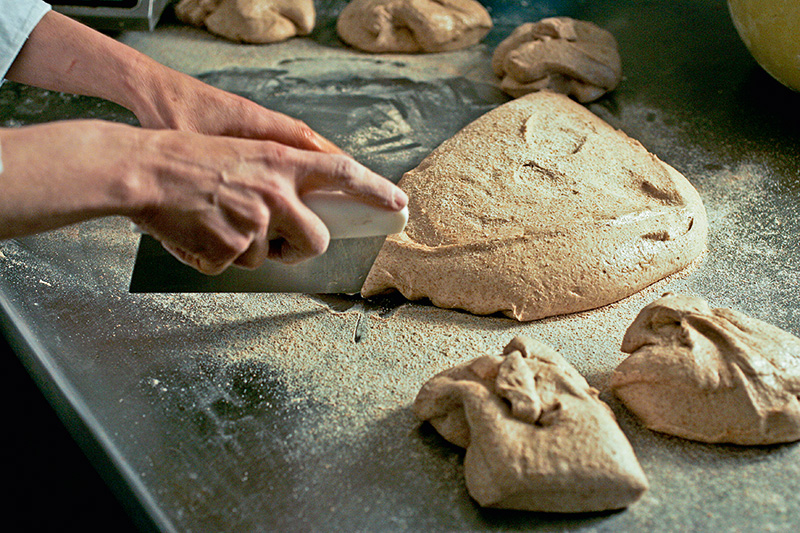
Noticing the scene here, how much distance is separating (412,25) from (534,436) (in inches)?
81.5

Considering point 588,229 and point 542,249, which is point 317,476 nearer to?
point 542,249

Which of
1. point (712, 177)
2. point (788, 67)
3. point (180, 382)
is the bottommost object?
point (180, 382)

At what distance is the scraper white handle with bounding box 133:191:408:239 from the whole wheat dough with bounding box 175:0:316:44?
181 centimetres

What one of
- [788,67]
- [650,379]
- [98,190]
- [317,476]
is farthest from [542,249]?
[788,67]

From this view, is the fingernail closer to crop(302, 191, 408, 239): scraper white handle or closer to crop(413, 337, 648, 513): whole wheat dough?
crop(302, 191, 408, 239): scraper white handle

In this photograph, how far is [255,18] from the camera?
9.04 feet

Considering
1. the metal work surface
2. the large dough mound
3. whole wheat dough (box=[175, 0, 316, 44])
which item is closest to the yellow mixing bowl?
the metal work surface

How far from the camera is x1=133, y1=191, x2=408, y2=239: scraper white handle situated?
1.22 meters

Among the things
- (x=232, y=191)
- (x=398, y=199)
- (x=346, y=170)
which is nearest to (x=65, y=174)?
(x=232, y=191)

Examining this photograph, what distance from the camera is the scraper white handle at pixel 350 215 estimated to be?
1.22m

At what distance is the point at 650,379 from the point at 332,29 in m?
2.29

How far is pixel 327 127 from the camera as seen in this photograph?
2307 mm

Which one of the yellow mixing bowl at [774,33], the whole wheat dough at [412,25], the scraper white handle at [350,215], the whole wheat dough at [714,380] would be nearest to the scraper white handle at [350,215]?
the scraper white handle at [350,215]

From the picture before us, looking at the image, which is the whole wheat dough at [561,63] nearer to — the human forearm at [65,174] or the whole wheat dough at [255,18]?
the whole wheat dough at [255,18]
